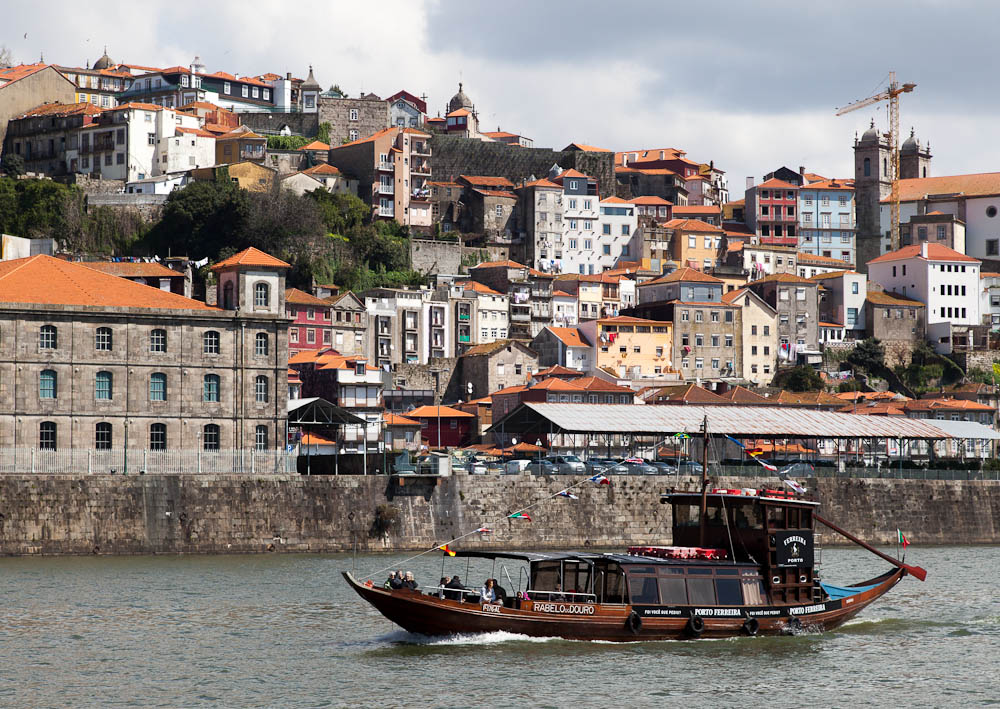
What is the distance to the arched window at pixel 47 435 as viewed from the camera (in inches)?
2467

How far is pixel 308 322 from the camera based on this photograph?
358 feet

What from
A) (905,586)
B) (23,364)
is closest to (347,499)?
(23,364)

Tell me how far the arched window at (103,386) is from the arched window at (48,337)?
7.17 feet

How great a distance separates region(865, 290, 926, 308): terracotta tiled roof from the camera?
5207 inches

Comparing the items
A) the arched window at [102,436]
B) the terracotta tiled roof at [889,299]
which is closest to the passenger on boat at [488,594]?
the arched window at [102,436]

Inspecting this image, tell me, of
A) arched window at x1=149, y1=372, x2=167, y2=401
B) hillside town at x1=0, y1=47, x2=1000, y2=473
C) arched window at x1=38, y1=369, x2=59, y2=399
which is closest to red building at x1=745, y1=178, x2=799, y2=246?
hillside town at x1=0, y1=47, x2=1000, y2=473

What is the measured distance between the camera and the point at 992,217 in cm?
15325

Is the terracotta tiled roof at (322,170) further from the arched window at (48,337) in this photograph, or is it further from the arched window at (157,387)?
the arched window at (48,337)

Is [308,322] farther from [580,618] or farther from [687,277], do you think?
[580,618]

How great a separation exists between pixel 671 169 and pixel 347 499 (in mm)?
114645

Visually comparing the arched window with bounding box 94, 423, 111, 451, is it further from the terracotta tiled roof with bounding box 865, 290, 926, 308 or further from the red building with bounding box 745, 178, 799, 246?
the red building with bounding box 745, 178, 799, 246

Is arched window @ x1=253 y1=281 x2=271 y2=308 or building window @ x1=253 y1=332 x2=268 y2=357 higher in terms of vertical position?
arched window @ x1=253 y1=281 x2=271 y2=308

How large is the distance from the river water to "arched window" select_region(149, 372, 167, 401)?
14.4 metres

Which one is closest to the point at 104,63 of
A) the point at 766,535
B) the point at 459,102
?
the point at 459,102
